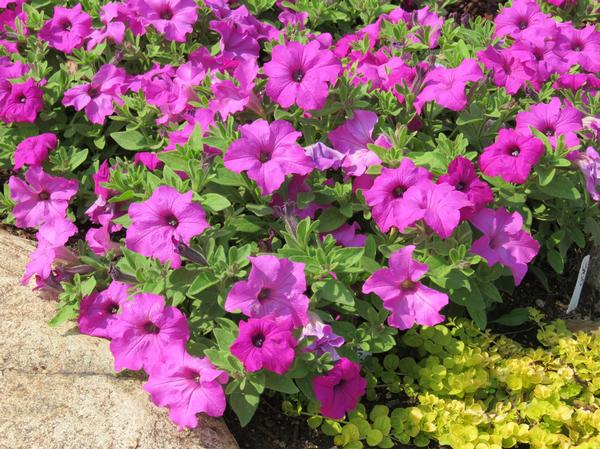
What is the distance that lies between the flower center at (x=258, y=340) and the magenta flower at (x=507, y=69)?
1.67m

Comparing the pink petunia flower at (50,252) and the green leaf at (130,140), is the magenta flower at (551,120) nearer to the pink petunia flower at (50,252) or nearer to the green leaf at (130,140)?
the green leaf at (130,140)

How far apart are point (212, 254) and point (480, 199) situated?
0.92m

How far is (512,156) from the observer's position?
2656 mm

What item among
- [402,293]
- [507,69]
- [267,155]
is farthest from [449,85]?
[402,293]

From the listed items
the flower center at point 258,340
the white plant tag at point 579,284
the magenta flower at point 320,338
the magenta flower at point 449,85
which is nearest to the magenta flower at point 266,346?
the flower center at point 258,340

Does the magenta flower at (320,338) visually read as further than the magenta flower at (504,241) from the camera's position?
No

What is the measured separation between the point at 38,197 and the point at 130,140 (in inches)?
17.9

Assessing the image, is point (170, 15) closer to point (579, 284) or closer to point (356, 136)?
point (356, 136)

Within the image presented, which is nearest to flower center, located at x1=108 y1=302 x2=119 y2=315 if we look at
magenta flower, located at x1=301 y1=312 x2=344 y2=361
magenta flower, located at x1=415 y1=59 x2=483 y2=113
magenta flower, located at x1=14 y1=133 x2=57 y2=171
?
magenta flower, located at x1=301 y1=312 x2=344 y2=361

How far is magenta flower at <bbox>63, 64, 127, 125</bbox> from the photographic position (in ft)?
10.7

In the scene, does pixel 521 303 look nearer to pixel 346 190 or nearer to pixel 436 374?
pixel 436 374

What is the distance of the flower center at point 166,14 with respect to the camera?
3.51 meters

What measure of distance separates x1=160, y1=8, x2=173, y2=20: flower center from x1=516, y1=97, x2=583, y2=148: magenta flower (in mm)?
1715

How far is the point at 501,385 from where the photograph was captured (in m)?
2.75
